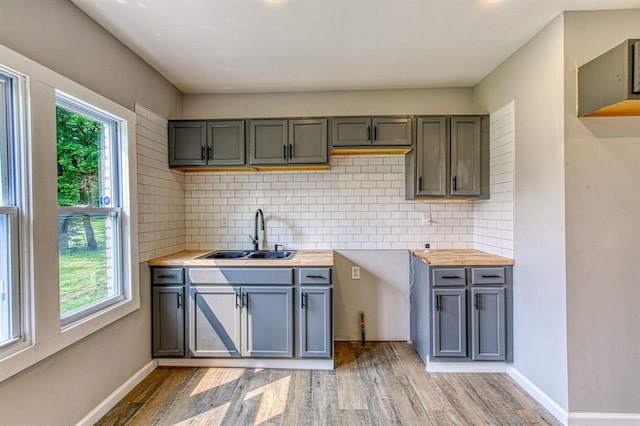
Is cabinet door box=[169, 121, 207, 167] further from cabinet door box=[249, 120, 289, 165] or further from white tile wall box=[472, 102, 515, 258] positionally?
white tile wall box=[472, 102, 515, 258]

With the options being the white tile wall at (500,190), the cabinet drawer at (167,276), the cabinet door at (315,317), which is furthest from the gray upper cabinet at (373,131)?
the cabinet drawer at (167,276)

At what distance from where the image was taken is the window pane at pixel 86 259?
192cm

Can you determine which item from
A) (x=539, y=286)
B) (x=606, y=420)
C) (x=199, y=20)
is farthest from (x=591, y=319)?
(x=199, y=20)

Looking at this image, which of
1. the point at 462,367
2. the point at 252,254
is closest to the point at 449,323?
the point at 462,367

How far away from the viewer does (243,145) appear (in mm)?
3023

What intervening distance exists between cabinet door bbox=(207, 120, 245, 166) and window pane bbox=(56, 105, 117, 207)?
87 cm

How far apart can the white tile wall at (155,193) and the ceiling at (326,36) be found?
0.56 meters

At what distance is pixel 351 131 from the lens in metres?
2.99

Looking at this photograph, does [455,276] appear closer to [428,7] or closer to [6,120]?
[428,7]

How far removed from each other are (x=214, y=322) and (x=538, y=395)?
2.60 metres

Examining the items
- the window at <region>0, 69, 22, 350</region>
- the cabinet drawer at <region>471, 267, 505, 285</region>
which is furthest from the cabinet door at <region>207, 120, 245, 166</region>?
the cabinet drawer at <region>471, 267, 505, 285</region>

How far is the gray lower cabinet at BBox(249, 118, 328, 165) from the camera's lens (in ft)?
9.82

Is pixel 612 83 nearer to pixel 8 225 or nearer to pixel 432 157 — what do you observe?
pixel 432 157

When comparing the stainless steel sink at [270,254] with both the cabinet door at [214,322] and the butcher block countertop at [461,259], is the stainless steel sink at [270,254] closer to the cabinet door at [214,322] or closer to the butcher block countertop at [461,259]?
the cabinet door at [214,322]
